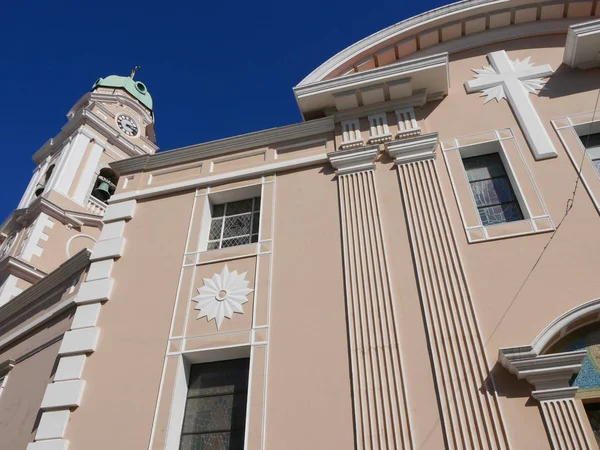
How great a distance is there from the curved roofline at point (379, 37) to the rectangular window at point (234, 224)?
9.56 ft

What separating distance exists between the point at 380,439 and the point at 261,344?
2.30m

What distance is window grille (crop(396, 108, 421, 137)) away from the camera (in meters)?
9.62

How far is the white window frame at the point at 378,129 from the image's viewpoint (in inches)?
386

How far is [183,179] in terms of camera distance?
35.8 ft

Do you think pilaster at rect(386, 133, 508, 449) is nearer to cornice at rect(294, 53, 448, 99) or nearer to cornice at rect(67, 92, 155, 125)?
cornice at rect(294, 53, 448, 99)

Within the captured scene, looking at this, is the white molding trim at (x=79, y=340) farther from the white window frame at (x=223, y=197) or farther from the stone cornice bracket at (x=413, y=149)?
the stone cornice bracket at (x=413, y=149)

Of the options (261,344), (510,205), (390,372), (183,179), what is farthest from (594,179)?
(183,179)

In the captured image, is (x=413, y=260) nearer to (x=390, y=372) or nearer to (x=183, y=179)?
(x=390, y=372)

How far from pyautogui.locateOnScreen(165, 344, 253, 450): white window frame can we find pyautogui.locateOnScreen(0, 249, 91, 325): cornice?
11.1 feet

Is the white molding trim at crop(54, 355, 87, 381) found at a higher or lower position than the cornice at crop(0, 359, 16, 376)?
lower

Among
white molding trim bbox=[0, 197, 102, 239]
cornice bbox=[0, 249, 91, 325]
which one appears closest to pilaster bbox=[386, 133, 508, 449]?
cornice bbox=[0, 249, 91, 325]

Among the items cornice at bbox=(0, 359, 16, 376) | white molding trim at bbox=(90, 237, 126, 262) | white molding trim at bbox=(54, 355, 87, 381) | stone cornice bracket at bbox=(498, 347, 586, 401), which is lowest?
stone cornice bracket at bbox=(498, 347, 586, 401)

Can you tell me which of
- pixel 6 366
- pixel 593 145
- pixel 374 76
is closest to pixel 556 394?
pixel 593 145

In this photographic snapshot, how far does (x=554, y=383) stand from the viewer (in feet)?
20.8
